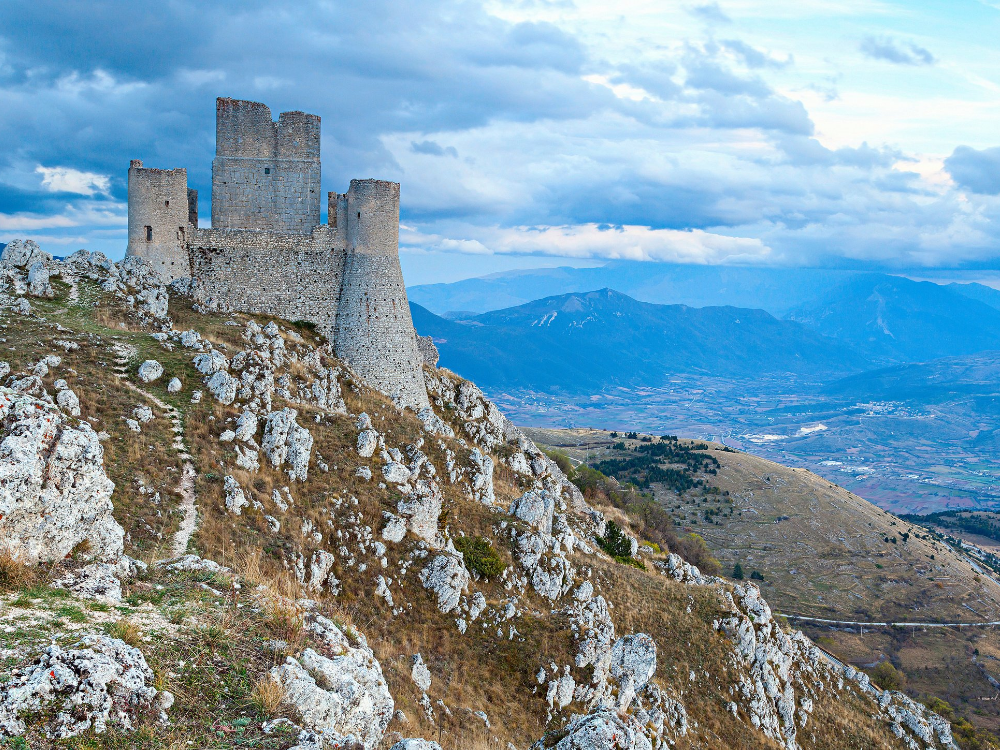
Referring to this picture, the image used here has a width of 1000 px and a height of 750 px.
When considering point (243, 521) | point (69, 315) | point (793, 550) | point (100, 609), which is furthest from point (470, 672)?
point (793, 550)

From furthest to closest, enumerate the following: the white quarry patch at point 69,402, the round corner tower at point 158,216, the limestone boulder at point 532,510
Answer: the round corner tower at point 158,216, the limestone boulder at point 532,510, the white quarry patch at point 69,402

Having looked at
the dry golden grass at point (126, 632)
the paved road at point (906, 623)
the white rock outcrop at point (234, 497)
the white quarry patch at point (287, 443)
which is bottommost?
the paved road at point (906, 623)

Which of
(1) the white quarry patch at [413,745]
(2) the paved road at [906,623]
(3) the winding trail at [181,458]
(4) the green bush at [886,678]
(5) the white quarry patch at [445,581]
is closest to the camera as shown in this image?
(1) the white quarry patch at [413,745]

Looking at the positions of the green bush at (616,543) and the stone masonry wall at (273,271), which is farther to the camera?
the green bush at (616,543)

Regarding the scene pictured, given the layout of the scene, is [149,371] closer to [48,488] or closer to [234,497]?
[234,497]

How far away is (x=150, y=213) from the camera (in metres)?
41.5

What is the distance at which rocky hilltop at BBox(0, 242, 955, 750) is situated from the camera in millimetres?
10703

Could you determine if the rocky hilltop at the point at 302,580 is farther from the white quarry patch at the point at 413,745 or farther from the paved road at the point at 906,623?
the paved road at the point at 906,623

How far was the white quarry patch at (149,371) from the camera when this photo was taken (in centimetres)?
2900

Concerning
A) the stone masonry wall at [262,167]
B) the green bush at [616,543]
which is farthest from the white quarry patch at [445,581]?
the stone masonry wall at [262,167]

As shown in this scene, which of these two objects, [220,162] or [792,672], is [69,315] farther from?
[792,672]

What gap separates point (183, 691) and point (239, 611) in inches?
109

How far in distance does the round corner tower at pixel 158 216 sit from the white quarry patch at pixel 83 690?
123 feet

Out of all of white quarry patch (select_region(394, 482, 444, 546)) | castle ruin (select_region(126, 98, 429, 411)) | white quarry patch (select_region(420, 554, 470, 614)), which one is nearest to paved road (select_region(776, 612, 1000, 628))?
castle ruin (select_region(126, 98, 429, 411))
